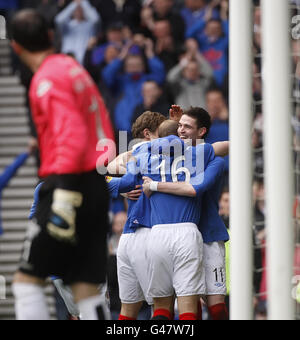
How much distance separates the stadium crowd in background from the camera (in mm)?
7445

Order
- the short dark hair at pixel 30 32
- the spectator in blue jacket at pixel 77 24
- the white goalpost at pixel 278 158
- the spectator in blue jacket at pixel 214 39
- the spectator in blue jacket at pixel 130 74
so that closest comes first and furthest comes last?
1. the white goalpost at pixel 278 158
2. the short dark hair at pixel 30 32
3. the spectator in blue jacket at pixel 130 74
4. the spectator in blue jacket at pixel 214 39
5. the spectator in blue jacket at pixel 77 24

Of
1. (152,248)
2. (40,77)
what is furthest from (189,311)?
(40,77)

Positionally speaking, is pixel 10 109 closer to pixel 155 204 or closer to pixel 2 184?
pixel 2 184

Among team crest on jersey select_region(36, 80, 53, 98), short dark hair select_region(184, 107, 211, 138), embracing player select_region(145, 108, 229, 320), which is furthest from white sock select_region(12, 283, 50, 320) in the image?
short dark hair select_region(184, 107, 211, 138)

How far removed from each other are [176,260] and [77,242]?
790 mm

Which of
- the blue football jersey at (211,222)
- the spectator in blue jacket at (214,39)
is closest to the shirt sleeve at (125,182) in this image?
the blue football jersey at (211,222)

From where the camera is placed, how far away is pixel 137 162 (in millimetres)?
4672

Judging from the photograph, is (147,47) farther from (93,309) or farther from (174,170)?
(93,309)

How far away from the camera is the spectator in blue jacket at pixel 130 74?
775 centimetres

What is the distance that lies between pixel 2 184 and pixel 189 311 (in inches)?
101

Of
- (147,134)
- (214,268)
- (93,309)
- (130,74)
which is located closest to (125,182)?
(147,134)

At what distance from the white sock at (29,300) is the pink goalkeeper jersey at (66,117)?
53 cm

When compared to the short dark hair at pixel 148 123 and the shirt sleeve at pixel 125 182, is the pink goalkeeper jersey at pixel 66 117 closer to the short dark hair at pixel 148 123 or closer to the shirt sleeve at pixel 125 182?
the shirt sleeve at pixel 125 182

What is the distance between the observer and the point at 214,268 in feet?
15.2
